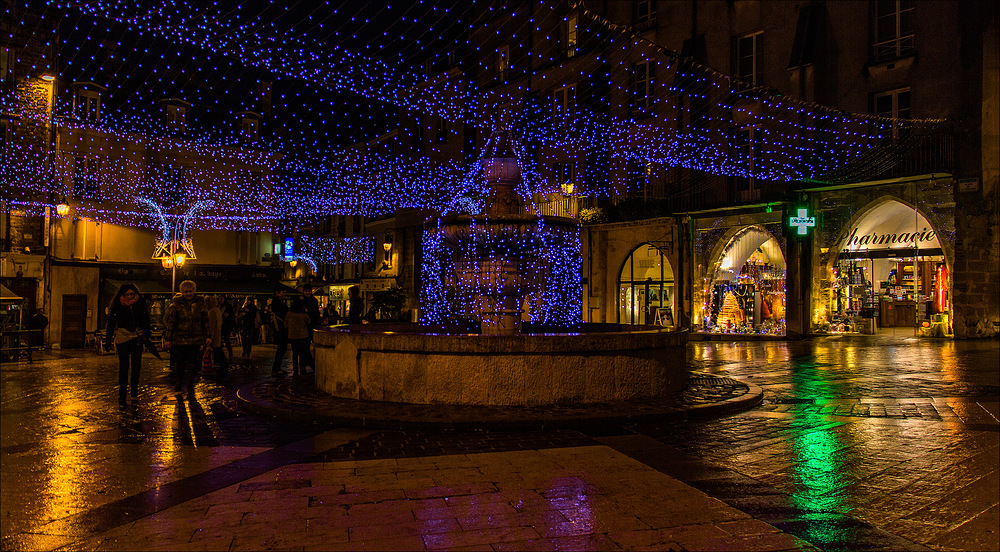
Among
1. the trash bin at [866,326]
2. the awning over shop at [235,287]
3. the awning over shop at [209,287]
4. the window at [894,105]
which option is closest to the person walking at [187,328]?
the awning over shop at [209,287]

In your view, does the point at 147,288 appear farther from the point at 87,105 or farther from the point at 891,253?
the point at 891,253

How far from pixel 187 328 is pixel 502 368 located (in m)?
4.82

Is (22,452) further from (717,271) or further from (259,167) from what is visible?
(259,167)

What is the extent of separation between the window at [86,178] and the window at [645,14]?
23.4 metres

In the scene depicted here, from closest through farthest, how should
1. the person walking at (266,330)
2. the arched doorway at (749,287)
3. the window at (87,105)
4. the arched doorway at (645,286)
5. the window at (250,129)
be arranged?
the arched doorway at (749,287)
the person walking at (266,330)
the arched doorway at (645,286)
the window at (87,105)
the window at (250,129)

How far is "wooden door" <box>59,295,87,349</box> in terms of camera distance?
92.7ft

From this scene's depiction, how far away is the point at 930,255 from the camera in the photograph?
73.3ft

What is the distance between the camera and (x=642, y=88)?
96.7 ft

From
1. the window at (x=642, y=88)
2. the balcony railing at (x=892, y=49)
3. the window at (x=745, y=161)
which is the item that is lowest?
the window at (x=745, y=161)

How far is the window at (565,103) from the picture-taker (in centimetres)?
3188

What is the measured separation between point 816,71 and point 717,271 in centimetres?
785

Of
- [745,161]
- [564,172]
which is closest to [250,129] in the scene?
[564,172]

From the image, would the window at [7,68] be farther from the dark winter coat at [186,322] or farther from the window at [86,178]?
the dark winter coat at [186,322]

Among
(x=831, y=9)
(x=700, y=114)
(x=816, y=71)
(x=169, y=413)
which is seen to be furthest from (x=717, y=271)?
(x=169, y=413)
